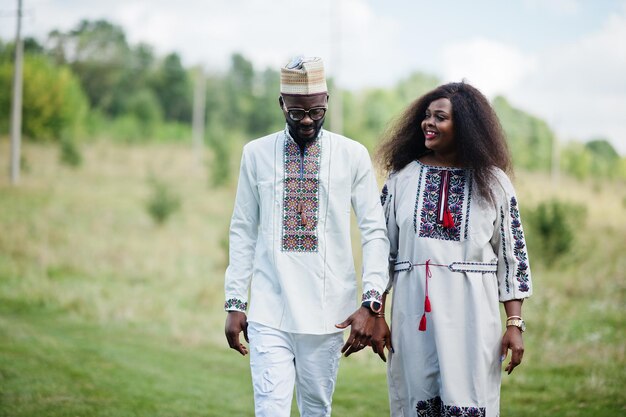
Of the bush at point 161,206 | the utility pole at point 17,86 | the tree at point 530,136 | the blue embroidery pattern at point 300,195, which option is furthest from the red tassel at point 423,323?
the tree at point 530,136

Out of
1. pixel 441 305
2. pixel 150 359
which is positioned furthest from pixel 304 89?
pixel 150 359

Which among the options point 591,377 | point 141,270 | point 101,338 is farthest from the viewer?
point 141,270

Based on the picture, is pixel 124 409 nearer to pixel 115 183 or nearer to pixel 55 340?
pixel 55 340

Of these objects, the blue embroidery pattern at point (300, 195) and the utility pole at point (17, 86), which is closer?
the blue embroidery pattern at point (300, 195)

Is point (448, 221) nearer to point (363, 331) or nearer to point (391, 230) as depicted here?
point (391, 230)

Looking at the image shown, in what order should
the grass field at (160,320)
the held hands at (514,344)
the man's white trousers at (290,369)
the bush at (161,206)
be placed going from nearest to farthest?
the man's white trousers at (290,369)
the held hands at (514,344)
the grass field at (160,320)
the bush at (161,206)

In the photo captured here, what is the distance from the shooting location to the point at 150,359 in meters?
9.67

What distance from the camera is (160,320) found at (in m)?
12.8

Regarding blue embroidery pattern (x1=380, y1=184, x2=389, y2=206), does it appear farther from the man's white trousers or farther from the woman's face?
the man's white trousers

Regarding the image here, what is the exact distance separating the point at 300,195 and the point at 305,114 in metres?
0.41

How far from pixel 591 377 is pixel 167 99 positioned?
47.0 m

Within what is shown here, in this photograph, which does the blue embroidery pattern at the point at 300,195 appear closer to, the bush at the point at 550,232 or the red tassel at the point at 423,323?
the red tassel at the point at 423,323

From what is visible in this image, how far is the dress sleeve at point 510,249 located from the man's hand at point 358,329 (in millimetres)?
759

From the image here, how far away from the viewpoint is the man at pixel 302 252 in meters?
3.90
